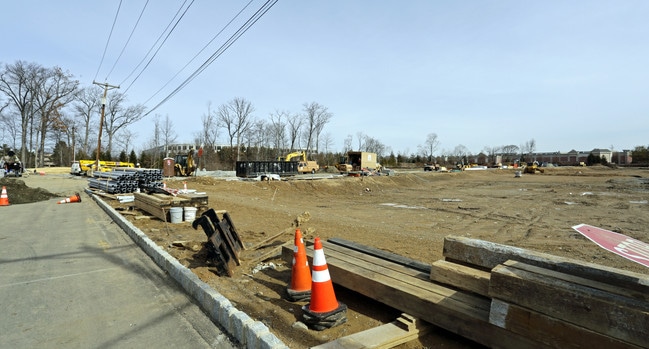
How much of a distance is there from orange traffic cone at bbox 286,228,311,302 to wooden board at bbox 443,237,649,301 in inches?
68.6

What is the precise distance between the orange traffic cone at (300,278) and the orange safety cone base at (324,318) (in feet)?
1.97

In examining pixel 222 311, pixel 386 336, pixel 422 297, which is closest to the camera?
pixel 386 336

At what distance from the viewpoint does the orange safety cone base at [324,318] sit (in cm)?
363

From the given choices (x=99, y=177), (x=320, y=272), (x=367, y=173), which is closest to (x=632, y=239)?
(x=320, y=272)

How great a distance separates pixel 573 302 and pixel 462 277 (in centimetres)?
116

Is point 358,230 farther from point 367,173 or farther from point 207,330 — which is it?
point 367,173

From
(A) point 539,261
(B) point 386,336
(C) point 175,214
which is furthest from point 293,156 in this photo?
(A) point 539,261

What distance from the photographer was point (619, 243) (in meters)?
9.21

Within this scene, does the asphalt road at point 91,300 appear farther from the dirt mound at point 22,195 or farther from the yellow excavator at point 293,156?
the yellow excavator at point 293,156

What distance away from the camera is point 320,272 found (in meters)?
3.73

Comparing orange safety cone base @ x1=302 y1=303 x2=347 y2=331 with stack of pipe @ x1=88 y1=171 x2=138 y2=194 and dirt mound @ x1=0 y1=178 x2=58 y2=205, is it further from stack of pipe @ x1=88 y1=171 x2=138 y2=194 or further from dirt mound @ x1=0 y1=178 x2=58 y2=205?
dirt mound @ x1=0 y1=178 x2=58 y2=205

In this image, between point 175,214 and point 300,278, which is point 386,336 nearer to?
point 300,278

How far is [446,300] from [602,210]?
1726cm

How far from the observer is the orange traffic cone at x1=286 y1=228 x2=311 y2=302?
14.4 ft
